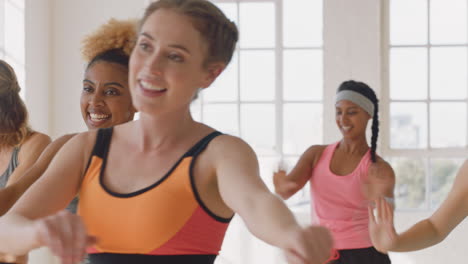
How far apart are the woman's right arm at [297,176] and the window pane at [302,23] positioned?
203 cm

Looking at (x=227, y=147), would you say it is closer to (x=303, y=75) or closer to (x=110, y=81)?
(x=110, y=81)

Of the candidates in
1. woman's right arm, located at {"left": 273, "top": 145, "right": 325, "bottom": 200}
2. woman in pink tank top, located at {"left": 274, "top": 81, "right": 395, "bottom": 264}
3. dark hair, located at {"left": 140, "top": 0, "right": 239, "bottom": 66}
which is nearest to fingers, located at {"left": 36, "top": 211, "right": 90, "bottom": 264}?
dark hair, located at {"left": 140, "top": 0, "right": 239, "bottom": 66}

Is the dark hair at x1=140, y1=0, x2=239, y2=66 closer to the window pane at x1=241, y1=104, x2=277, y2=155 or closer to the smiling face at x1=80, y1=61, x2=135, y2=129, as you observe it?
the smiling face at x1=80, y1=61, x2=135, y2=129

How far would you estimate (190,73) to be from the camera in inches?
52.2

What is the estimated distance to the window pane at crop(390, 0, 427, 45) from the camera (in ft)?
18.9

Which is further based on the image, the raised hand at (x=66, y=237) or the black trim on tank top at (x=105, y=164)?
the black trim on tank top at (x=105, y=164)

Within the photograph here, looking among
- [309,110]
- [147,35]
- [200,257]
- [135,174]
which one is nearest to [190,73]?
[147,35]

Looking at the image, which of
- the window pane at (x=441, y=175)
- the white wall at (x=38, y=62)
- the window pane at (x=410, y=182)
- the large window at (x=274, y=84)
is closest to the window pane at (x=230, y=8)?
the large window at (x=274, y=84)

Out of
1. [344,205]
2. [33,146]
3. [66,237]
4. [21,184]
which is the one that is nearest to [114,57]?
[21,184]

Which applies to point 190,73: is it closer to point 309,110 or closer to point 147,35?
point 147,35

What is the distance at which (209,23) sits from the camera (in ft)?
4.45

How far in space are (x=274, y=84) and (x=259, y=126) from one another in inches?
15.4

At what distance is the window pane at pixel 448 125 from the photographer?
5777mm

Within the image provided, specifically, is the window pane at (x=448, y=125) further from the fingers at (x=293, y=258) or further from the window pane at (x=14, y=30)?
the fingers at (x=293, y=258)
